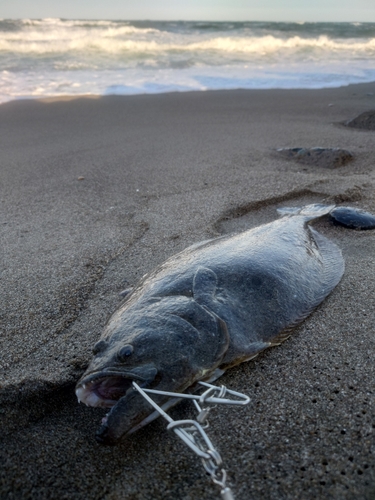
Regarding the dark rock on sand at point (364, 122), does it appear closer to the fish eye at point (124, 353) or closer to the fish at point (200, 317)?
the fish at point (200, 317)

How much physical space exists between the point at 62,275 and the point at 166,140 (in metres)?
4.29

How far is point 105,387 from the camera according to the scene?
2123 millimetres

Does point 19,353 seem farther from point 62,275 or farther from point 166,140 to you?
point 166,140

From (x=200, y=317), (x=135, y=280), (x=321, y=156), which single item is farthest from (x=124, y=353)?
(x=321, y=156)

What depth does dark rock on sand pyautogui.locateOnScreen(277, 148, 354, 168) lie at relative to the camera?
6000 millimetres

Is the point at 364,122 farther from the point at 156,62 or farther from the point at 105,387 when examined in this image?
the point at 156,62

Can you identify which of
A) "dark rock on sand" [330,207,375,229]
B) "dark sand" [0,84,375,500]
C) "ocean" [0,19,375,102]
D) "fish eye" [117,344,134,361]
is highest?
"ocean" [0,19,375,102]

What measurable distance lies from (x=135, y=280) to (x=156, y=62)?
549 inches

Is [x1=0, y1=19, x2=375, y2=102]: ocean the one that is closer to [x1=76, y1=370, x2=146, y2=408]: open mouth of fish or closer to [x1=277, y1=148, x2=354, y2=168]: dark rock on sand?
[x1=277, y1=148, x2=354, y2=168]: dark rock on sand

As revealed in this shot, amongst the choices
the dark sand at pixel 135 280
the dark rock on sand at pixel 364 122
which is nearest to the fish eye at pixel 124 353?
the dark sand at pixel 135 280

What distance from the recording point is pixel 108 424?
6.41 ft

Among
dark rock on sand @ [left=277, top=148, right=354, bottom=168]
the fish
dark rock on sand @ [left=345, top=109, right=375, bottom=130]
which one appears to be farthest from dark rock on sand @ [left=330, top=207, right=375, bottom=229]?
dark rock on sand @ [left=345, top=109, right=375, bottom=130]

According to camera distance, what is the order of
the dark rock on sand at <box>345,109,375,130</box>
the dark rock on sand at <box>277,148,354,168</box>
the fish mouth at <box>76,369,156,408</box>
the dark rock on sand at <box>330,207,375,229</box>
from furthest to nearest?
the dark rock on sand at <box>345,109,375,130</box> → the dark rock on sand at <box>277,148,354,168</box> → the dark rock on sand at <box>330,207,375,229</box> → the fish mouth at <box>76,369,156,408</box>

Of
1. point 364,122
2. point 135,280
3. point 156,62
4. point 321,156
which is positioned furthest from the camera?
point 156,62
